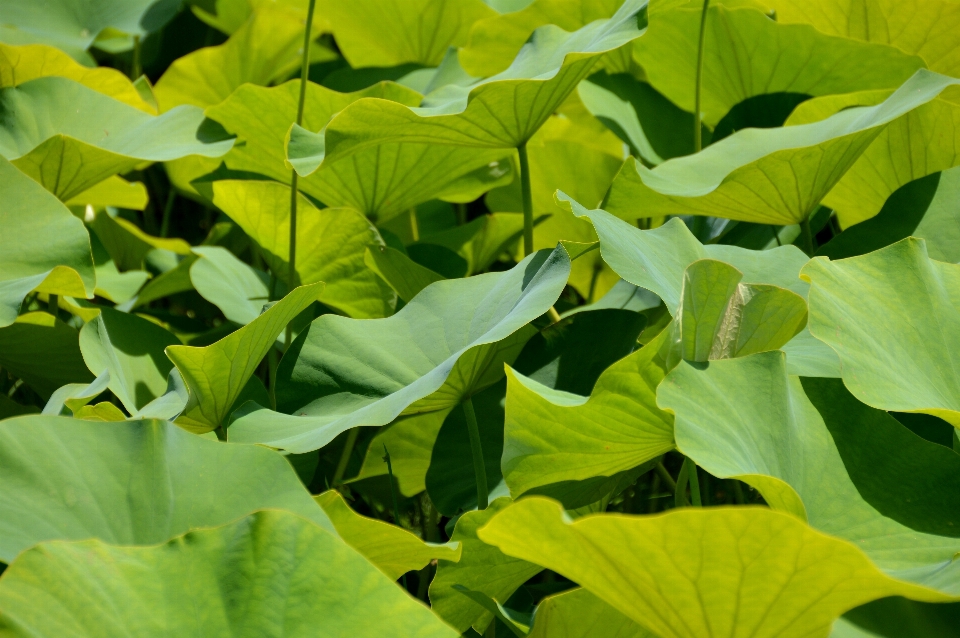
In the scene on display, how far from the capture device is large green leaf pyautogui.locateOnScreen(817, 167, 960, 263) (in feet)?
2.86

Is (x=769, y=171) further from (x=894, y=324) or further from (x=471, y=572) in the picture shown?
(x=471, y=572)

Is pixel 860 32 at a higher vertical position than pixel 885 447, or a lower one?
higher

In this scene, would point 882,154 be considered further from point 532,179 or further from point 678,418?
point 678,418

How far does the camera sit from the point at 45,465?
54 centimetres

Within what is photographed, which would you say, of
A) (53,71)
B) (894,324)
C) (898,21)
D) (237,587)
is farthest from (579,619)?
(53,71)

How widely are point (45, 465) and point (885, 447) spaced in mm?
565

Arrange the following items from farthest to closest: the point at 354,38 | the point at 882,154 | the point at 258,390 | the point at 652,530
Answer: the point at 354,38, the point at 882,154, the point at 258,390, the point at 652,530

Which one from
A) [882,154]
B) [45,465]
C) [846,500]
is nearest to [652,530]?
[846,500]

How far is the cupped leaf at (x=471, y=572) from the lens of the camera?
0.61m

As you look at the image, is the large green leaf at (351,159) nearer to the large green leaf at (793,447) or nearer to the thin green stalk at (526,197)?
the thin green stalk at (526,197)

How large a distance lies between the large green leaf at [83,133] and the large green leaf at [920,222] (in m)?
0.73

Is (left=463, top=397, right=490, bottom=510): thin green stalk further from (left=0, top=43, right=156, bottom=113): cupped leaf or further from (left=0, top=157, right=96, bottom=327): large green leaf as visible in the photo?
(left=0, top=43, right=156, bottom=113): cupped leaf

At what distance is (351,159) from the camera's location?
42.6 inches

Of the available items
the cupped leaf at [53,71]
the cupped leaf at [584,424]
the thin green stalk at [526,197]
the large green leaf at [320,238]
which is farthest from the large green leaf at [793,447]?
the cupped leaf at [53,71]
